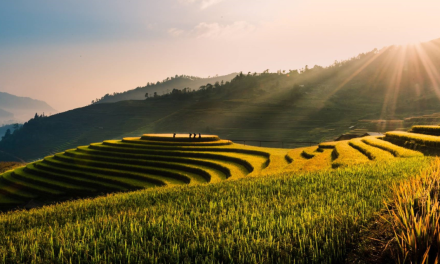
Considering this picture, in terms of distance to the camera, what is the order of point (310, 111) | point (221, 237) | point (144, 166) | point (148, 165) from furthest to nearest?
point (310, 111)
point (148, 165)
point (144, 166)
point (221, 237)

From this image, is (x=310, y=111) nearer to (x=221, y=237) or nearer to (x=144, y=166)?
(x=144, y=166)

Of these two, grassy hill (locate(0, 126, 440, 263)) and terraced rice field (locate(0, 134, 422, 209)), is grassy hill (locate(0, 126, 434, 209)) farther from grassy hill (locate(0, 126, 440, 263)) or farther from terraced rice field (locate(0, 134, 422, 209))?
grassy hill (locate(0, 126, 440, 263))

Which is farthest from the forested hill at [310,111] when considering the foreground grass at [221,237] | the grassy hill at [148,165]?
the foreground grass at [221,237]

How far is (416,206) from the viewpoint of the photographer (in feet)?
16.9

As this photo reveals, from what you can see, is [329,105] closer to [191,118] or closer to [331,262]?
[191,118]

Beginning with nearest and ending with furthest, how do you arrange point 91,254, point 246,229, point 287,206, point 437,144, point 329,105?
point 91,254
point 246,229
point 287,206
point 437,144
point 329,105

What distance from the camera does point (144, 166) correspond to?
116 feet

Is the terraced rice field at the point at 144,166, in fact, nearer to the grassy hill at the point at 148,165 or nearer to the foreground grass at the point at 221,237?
the grassy hill at the point at 148,165

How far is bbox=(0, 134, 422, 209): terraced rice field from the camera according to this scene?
28938mm

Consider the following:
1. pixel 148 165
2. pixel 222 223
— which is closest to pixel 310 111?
pixel 148 165

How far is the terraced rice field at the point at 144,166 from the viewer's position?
94.9ft

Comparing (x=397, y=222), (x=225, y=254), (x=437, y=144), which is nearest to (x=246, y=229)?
(x=225, y=254)

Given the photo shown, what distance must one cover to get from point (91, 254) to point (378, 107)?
522ft

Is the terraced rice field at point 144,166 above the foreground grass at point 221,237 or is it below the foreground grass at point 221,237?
below
